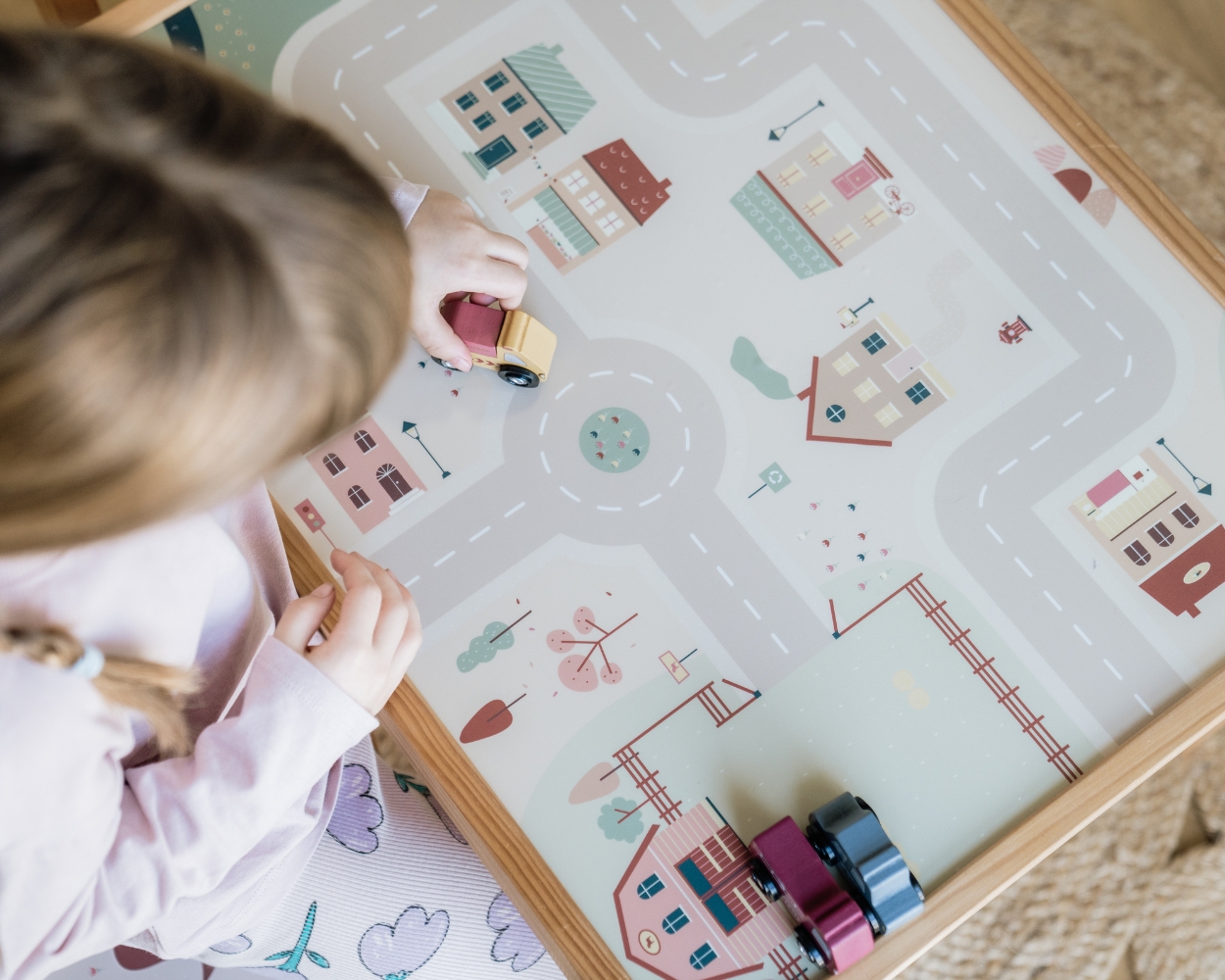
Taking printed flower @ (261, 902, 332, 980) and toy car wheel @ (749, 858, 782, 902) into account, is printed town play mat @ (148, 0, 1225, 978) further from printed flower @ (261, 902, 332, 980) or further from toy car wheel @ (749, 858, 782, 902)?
printed flower @ (261, 902, 332, 980)

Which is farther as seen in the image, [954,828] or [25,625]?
[954,828]

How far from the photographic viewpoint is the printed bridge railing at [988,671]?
→ 0.61 metres

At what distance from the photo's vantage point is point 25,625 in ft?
1.58

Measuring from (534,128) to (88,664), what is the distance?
1.57 feet

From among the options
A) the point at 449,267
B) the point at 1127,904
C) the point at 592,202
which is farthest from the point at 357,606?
the point at 1127,904

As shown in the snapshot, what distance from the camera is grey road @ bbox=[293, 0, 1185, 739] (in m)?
0.63

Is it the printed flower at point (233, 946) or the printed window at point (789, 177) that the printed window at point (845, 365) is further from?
the printed flower at point (233, 946)

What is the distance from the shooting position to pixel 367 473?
2.11 feet

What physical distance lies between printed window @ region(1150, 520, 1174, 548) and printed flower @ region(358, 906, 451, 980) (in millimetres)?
615

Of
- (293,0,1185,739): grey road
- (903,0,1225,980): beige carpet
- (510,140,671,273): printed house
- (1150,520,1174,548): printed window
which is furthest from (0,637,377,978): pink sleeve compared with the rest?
(903,0,1225,980): beige carpet

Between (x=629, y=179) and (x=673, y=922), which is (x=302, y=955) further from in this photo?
(x=629, y=179)

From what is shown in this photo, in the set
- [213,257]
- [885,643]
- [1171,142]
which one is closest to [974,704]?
[885,643]

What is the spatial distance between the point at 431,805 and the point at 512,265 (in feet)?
1.53

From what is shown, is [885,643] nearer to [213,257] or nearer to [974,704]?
[974,704]
